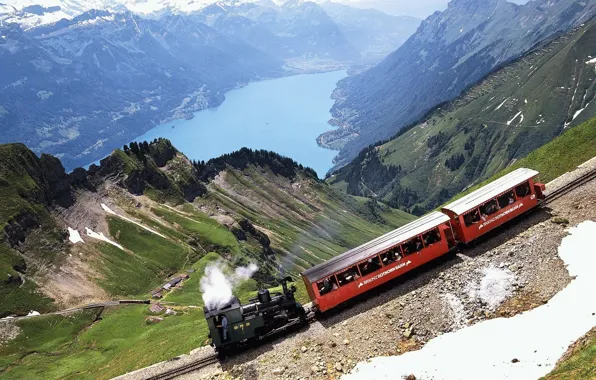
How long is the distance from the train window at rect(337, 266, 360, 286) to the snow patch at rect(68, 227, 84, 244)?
82.5 m

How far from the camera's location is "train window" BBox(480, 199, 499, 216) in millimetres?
37381

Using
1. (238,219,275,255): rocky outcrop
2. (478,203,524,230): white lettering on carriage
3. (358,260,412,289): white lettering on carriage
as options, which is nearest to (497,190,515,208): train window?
(478,203,524,230): white lettering on carriage

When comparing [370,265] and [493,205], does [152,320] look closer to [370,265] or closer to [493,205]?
Answer: [370,265]

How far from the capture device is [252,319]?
109 feet

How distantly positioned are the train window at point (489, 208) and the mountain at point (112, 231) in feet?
228

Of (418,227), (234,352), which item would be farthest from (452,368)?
(234,352)

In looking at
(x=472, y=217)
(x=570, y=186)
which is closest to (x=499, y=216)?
(x=472, y=217)

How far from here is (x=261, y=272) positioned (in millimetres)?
109688

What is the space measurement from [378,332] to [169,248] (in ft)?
285

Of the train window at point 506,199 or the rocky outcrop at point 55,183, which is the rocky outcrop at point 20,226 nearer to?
the rocky outcrop at point 55,183

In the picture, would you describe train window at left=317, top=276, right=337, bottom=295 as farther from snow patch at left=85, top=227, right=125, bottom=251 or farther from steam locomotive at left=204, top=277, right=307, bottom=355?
snow patch at left=85, top=227, right=125, bottom=251

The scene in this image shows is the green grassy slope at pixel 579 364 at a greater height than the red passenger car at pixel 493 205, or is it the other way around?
the red passenger car at pixel 493 205

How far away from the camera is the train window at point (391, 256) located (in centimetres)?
3528

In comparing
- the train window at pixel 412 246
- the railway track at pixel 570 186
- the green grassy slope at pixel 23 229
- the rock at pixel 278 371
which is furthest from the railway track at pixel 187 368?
the green grassy slope at pixel 23 229
